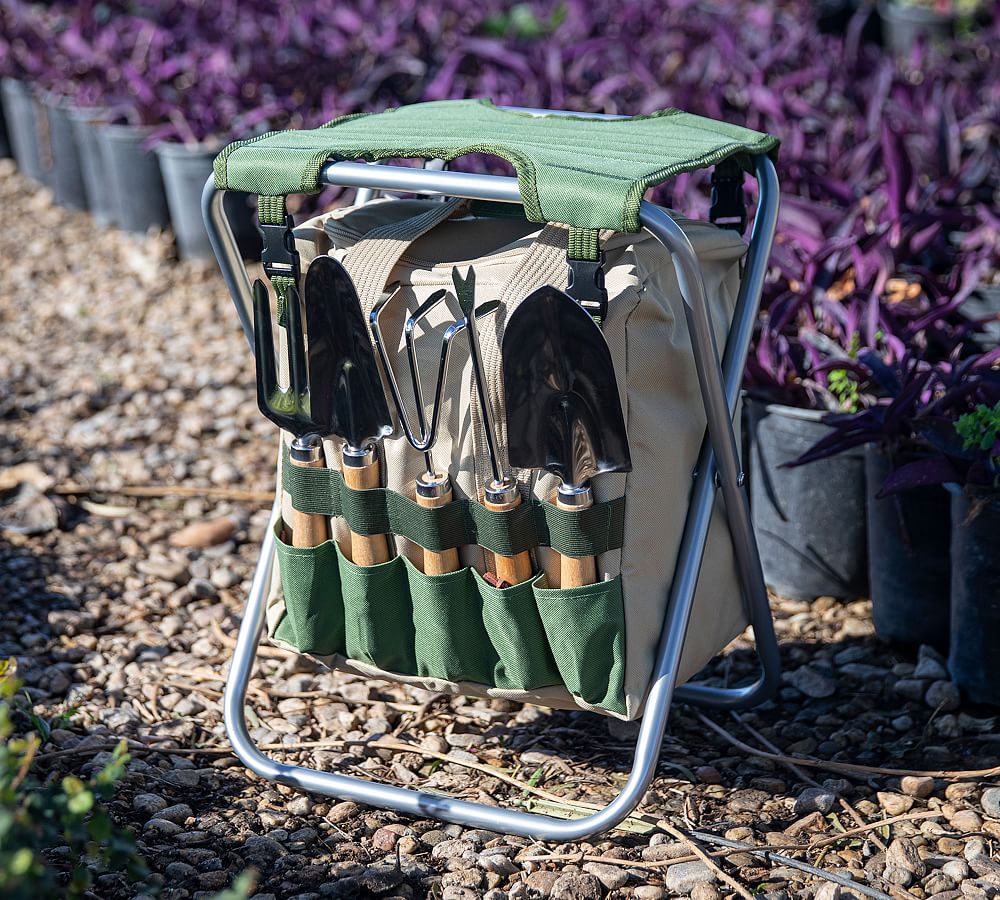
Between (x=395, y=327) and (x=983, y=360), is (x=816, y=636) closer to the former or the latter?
(x=983, y=360)

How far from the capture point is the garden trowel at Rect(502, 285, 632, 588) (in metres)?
1.67

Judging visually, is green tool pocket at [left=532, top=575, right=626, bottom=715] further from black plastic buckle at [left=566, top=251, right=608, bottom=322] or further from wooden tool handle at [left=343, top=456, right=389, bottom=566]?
black plastic buckle at [left=566, top=251, right=608, bottom=322]

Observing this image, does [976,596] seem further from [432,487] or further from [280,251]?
[280,251]

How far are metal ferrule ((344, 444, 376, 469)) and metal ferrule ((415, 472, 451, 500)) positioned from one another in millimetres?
86

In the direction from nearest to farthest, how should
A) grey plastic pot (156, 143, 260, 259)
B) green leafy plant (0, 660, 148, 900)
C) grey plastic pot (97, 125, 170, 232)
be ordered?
green leafy plant (0, 660, 148, 900) < grey plastic pot (156, 143, 260, 259) < grey plastic pot (97, 125, 170, 232)

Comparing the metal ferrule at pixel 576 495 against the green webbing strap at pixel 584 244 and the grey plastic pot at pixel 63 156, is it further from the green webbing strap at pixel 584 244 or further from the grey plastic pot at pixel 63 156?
the grey plastic pot at pixel 63 156

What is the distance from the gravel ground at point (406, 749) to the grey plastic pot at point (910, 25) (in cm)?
517

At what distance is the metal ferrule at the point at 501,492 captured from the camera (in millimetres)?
1799

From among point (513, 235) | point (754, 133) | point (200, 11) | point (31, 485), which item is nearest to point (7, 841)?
point (513, 235)

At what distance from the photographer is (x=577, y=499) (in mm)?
1756

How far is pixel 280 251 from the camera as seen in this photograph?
187 cm

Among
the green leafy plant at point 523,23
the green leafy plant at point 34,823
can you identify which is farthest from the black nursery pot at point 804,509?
the green leafy plant at point 523,23

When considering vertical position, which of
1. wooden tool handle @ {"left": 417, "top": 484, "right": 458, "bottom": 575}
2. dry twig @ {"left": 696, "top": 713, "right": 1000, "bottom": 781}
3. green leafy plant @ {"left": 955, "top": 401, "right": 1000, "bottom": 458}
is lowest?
dry twig @ {"left": 696, "top": 713, "right": 1000, "bottom": 781}

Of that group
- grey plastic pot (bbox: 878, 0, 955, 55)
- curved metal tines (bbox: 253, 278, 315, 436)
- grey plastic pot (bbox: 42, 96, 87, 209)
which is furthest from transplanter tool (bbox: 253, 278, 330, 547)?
grey plastic pot (bbox: 878, 0, 955, 55)
